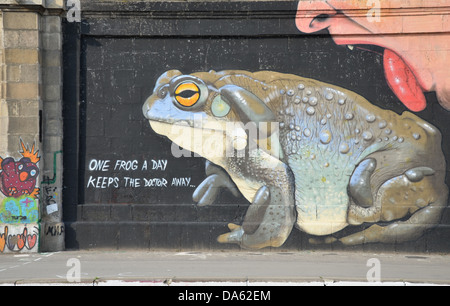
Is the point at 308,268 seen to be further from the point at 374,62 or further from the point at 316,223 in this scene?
the point at 374,62

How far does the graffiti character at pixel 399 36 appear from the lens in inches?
446

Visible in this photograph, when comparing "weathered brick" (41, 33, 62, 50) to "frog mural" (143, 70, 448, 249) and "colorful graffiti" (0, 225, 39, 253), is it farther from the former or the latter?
"colorful graffiti" (0, 225, 39, 253)

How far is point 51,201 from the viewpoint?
11.4 m

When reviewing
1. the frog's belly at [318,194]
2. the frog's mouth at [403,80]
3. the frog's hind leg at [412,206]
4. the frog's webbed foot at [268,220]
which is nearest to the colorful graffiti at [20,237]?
the frog's webbed foot at [268,220]

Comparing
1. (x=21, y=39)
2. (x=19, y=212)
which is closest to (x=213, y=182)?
(x=19, y=212)

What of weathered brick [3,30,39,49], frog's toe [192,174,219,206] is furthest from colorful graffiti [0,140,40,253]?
frog's toe [192,174,219,206]

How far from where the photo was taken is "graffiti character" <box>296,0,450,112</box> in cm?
1132

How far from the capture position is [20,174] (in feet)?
36.6

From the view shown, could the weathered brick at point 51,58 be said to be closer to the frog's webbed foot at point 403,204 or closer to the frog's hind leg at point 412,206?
the frog's webbed foot at point 403,204

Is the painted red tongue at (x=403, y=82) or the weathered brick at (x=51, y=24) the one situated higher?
the weathered brick at (x=51, y=24)

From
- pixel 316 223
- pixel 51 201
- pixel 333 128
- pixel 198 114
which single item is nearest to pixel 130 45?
pixel 198 114

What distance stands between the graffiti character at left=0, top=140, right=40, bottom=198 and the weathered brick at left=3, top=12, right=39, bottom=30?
83.3 inches

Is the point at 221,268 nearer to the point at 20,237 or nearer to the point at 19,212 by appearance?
the point at 20,237

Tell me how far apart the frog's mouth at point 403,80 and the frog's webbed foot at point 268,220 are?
2.89 m
